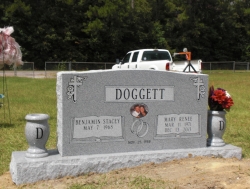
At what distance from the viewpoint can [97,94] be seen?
18.1 feet

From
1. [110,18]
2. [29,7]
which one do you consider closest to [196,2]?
[110,18]

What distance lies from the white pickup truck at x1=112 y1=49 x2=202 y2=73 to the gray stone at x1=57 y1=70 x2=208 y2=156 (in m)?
15.0

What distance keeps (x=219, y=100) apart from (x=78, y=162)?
7.49 feet

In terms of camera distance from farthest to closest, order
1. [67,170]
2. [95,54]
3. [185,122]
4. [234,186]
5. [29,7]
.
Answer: [95,54]
[29,7]
[185,122]
[67,170]
[234,186]

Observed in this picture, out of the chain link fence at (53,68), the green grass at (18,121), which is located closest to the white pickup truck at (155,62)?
the green grass at (18,121)

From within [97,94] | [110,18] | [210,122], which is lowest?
[210,122]

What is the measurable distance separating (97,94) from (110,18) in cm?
3841

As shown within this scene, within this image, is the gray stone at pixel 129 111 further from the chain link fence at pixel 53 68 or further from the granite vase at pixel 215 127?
the chain link fence at pixel 53 68

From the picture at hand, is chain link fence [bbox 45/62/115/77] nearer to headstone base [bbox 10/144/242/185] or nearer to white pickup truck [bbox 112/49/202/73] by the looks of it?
white pickup truck [bbox 112/49/202/73]

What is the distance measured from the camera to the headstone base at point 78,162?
5.05 meters

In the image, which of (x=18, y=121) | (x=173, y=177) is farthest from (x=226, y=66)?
(x=173, y=177)

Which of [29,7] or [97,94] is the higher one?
[29,7]

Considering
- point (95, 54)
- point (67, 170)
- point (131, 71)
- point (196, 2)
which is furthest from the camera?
point (196, 2)

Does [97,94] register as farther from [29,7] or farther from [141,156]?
[29,7]
